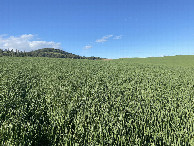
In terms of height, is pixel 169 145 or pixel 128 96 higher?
pixel 128 96

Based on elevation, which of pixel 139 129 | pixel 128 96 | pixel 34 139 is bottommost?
pixel 34 139

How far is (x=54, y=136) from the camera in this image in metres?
4.66

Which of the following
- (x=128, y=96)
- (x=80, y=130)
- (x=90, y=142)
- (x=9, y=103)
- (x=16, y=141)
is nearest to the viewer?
(x=16, y=141)

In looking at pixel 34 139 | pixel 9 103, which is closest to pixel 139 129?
pixel 34 139

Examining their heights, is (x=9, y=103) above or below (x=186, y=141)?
above

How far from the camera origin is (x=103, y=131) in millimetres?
3996

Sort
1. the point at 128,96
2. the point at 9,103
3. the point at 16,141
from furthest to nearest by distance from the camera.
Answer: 1. the point at 128,96
2. the point at 9,103
3. the point at 16,141

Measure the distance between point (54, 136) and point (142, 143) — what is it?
306cm

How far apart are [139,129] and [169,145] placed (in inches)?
39.7

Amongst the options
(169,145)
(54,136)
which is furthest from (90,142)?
(169,145)

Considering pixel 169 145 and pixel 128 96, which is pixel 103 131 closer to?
pixel 169 145

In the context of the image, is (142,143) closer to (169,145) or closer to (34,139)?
(169,145)

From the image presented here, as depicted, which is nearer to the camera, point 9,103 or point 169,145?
point 169,145

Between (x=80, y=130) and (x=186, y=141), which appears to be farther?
(x=80, y=130)
